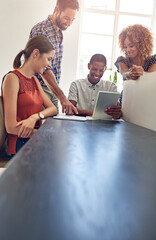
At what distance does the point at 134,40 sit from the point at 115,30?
105 inches

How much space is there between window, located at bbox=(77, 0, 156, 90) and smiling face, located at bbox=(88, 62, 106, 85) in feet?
5.96

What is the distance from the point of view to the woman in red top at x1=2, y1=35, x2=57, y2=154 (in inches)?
46.0

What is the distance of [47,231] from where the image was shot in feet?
0.50

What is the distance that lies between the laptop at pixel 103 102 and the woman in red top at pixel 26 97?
Result: 31cm

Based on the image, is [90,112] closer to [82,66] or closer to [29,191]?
[29,191]

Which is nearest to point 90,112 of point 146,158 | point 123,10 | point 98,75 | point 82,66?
point 98,75

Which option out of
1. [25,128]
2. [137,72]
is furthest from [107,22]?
[25,128]

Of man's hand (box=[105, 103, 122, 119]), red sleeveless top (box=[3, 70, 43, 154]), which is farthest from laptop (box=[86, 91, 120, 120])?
red sleeveless top (box=[3, 70, 43, 154])

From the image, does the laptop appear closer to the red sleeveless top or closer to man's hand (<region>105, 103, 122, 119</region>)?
man's hand (<region>105, 103, 122, 119</region>)

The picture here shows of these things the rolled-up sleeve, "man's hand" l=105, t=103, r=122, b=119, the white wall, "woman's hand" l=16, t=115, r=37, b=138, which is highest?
the white wall

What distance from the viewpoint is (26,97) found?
1311mm

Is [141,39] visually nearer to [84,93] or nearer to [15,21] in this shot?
[84,93]

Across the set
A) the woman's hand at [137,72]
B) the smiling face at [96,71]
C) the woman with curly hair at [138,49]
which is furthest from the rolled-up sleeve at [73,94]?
the woman's hand at [137,72]

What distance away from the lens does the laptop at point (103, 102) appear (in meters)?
1.25
